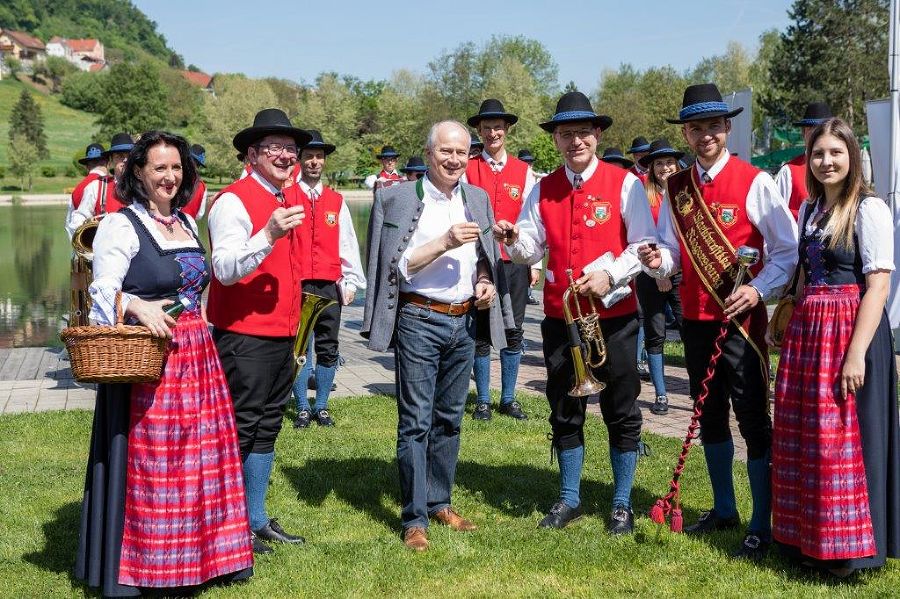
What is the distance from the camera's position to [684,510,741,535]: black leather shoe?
16.8 feet

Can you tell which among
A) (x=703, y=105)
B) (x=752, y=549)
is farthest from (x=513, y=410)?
(x=703, y=105)

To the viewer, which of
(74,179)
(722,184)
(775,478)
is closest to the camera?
(775,478)

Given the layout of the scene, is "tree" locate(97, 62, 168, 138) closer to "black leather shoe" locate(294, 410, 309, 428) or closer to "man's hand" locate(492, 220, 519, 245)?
"black leather shoe" locate(294, 410, 309, 428)

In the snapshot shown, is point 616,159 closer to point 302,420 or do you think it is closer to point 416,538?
point 302,420

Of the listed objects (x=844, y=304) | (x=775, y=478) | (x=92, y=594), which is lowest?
(x=92, y=594)

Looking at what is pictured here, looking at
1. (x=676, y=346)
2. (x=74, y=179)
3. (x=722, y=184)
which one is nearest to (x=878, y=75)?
(x=676, y=346)

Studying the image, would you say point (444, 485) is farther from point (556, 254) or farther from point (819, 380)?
point (819, 380)

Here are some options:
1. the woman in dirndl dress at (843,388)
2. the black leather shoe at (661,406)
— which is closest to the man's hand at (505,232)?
the woman in dirndl dress at (843,388)

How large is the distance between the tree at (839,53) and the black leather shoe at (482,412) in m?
45.6

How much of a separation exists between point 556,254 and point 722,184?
0.97m

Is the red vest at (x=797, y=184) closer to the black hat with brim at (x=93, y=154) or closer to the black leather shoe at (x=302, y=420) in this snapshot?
the black leather shoe at (x=302, y=420)

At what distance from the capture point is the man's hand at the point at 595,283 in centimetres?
484

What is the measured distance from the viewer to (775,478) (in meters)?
4.50

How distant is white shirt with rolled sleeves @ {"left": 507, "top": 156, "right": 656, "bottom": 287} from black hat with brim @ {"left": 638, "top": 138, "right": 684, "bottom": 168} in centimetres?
409
